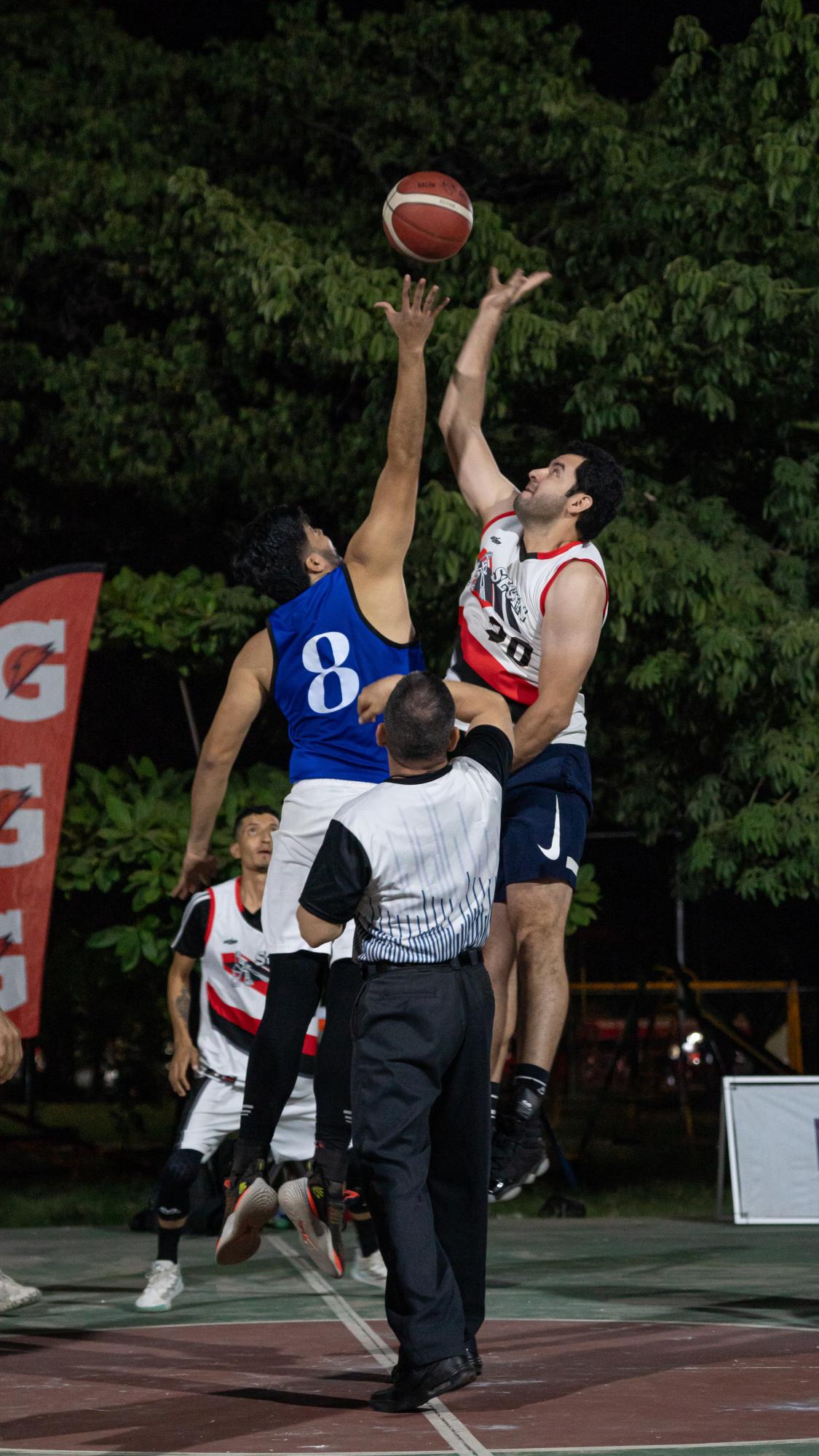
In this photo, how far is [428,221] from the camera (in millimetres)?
6051

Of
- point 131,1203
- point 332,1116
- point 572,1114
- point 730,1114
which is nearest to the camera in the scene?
point 332,1116

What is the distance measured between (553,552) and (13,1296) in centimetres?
430

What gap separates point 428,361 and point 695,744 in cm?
334

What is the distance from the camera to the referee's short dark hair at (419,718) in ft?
16.0

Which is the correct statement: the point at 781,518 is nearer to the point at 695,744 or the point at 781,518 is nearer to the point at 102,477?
the point at 695,744

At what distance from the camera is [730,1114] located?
11.1 m

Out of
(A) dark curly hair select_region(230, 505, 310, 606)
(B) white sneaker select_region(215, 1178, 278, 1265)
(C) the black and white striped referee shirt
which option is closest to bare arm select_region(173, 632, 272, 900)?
(A) dark curly hair select_region(230, 505, 310, 606)

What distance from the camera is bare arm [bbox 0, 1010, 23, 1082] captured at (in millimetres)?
A: 5770

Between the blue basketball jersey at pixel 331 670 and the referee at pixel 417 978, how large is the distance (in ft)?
1.42

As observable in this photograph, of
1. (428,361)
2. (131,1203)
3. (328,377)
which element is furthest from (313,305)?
(131,1203)

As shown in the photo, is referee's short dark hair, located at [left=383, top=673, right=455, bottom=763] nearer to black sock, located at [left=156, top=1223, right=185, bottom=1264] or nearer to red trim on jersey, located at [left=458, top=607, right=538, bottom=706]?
red trim on jersey, located at [left=458, top=607, right=538, bottom=706]

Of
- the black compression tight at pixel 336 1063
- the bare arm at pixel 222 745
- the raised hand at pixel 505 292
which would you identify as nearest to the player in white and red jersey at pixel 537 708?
the black compression tight at pixel 336 1063

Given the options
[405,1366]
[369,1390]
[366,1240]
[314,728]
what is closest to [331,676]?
[314,728]

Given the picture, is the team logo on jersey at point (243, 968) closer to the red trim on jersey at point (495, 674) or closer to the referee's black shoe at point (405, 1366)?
the red trim on jersey at point (495, 674)
